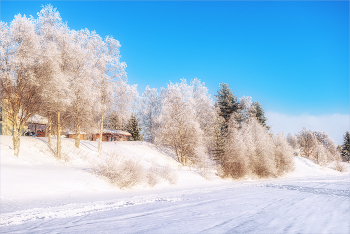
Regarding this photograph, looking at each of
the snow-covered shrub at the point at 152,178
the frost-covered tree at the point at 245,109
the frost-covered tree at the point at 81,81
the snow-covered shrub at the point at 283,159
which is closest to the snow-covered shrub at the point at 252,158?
the snow-covered shrub at the point at 283,159

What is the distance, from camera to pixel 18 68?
15008mm

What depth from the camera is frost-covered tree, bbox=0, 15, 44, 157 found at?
589 inches

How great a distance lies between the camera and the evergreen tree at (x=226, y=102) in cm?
3956

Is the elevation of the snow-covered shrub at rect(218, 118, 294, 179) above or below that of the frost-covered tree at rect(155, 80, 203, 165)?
below

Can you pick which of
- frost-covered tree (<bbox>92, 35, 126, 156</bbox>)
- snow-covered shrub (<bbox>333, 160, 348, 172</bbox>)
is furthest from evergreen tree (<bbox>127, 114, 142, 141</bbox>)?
snow-covered shrub (<bbox>333, 160, 348, 172</bbox>)

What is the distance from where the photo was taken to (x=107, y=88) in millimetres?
21891

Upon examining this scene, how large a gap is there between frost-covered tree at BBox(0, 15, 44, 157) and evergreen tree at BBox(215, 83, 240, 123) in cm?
2903

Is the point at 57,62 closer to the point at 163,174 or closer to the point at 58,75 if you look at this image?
the point at 58,75

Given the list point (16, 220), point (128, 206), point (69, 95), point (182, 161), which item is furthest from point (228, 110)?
point (16, 220)

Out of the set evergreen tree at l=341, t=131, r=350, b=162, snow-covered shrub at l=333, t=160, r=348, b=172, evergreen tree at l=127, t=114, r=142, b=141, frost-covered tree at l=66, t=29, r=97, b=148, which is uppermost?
frost-covered tree at l=66, t=29, r=97, b=148

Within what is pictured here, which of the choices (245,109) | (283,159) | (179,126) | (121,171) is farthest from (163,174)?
(245,109)

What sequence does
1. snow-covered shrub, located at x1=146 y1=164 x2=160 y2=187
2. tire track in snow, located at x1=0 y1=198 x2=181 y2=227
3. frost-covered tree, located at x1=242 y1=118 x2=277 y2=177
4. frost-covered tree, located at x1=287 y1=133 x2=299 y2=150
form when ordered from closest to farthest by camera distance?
tire track in snow, located at x1=0 y1=198 x2=181 y2=227, snow-covered shrub, located at x1=146 y1=164 x2=160 y2=187, frost-covered tree, located at x1=242 y1=118 x2=277 y2=177, frost-covered tree, located at x1=287 y1=133 x2=299 y2=150

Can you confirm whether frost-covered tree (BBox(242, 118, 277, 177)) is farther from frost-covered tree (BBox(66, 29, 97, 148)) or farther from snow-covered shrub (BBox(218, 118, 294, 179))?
frost-covered tree (BBox(66, 29, 97, 148))

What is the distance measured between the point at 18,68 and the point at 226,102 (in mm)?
31721
